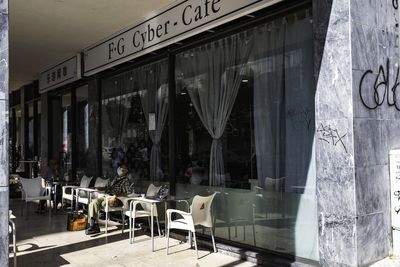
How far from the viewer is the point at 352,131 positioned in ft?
14.2

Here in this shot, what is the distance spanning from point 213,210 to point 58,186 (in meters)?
5.35

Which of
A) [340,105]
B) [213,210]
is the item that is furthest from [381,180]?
[213,210]

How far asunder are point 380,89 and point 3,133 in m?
3.62

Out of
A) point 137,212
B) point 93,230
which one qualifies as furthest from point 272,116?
point 93,230

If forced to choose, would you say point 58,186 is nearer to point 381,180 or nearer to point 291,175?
point 291,175

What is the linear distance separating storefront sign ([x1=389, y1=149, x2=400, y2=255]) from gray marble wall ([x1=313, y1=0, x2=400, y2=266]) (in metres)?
0.06

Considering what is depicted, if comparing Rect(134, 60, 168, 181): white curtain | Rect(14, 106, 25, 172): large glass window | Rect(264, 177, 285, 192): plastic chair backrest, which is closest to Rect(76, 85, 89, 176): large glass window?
Rect(134, 60, 168, 181): white curtain

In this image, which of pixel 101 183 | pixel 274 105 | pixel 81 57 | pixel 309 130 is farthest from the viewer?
pixel 81 57

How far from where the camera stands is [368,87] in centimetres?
450

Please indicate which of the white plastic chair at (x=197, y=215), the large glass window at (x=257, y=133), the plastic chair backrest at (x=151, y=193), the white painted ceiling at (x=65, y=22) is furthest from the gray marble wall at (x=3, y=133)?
the plastic chair backrest at (x=151, y=193)

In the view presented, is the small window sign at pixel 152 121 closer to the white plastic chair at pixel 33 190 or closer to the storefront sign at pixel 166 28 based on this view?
the storefront sign at pixel 166 28

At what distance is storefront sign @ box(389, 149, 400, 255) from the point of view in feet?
15.3

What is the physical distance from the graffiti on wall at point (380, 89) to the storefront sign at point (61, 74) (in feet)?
24.3

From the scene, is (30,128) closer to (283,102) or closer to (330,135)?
(283,102)
